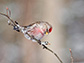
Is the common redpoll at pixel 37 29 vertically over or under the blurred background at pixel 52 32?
under

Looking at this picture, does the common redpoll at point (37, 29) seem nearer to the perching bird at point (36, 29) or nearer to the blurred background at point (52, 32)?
the perching bird at point (36, 29)

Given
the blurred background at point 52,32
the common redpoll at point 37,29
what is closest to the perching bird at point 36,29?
the common redpoll at point 37,29

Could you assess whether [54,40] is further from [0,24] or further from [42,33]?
[42,33]

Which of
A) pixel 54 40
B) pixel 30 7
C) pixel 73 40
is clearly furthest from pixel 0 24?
pixel 73 40

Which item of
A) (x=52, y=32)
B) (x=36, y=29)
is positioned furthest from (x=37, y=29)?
(x=52, y=32)

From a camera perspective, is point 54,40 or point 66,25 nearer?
point 54,40

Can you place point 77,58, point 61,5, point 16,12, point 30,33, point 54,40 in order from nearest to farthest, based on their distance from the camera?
point 30,33
point 54,40
point 77,58
point 61,5
point 16,12

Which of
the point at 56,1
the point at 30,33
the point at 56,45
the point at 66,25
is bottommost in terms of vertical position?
Answer: the point at 30,33

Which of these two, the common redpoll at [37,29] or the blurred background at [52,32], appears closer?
the common redpoll at [37,29]

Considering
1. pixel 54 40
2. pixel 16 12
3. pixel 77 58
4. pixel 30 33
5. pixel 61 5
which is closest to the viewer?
pixel 30 33

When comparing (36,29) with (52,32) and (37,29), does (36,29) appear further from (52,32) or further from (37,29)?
(52,32)
